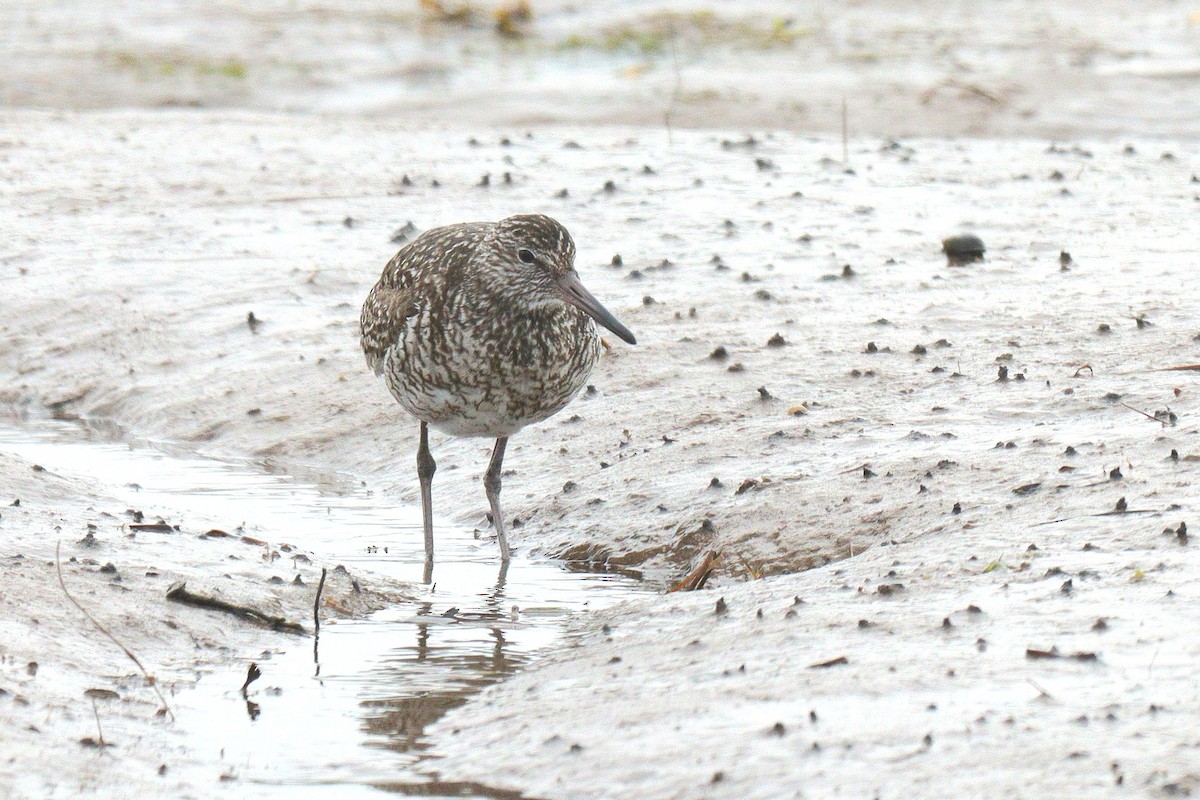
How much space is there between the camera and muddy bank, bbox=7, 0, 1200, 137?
18.0 metres

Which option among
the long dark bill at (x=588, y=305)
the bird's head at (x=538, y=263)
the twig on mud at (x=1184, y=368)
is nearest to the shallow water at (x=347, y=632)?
the long dark bill at (x=588, y=305)

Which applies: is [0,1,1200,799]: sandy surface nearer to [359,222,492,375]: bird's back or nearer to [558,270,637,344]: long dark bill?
[558,270,637,344]: long dark bill

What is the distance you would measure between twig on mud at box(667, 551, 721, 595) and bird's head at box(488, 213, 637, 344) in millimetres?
1144

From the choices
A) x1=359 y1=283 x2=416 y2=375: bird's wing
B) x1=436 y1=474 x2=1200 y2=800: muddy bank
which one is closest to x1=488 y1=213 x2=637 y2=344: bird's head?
x1=359 y1=283 x2=416 y2=375: bird's wing

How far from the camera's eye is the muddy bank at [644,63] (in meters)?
18.0

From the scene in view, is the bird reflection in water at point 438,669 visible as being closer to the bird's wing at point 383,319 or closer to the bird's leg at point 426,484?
the bird's leg at point 426,484

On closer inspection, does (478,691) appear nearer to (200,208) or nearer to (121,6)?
(200,208)

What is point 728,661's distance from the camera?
622cm

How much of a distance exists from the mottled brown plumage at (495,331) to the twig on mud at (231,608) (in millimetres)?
1370

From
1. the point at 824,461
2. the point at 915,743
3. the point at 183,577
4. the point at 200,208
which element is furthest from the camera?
the point at 200,208

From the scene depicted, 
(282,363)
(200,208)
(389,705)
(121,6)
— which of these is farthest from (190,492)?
(121,6)

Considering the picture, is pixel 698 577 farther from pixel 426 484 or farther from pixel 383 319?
pixel 383 319

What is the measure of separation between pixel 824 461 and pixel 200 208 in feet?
22.2

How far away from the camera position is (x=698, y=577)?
7.65 meters
